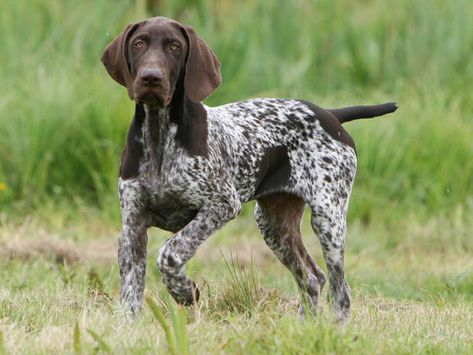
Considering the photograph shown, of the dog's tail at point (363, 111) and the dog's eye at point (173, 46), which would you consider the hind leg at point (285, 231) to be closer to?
the dog's tail at point (363, 111)

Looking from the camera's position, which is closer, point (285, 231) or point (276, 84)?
point (285, 231)

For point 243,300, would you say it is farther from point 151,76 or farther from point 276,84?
point 276,84

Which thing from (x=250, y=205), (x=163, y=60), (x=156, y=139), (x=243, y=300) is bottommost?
(x=250, y=205)

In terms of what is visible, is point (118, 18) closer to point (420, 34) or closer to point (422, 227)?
point (420, 34)

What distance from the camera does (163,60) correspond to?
18.2 feet

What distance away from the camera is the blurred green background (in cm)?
1022

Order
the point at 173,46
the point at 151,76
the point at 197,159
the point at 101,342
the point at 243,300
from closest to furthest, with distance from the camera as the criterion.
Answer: the point at 101,342
the point at 151,76
the point at 173,46
the point at 197,159
the point at 243,300

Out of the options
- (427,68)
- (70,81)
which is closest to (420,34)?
(427,68)

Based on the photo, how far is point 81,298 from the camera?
6.23 metres

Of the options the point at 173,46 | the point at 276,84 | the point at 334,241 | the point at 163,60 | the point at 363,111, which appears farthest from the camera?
the point at 276,84

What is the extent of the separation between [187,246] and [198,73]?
0.84 meters

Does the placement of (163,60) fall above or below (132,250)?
above

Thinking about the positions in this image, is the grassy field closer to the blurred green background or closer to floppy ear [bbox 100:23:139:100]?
the blurred green background

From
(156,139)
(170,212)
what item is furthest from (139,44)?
(170,212)
